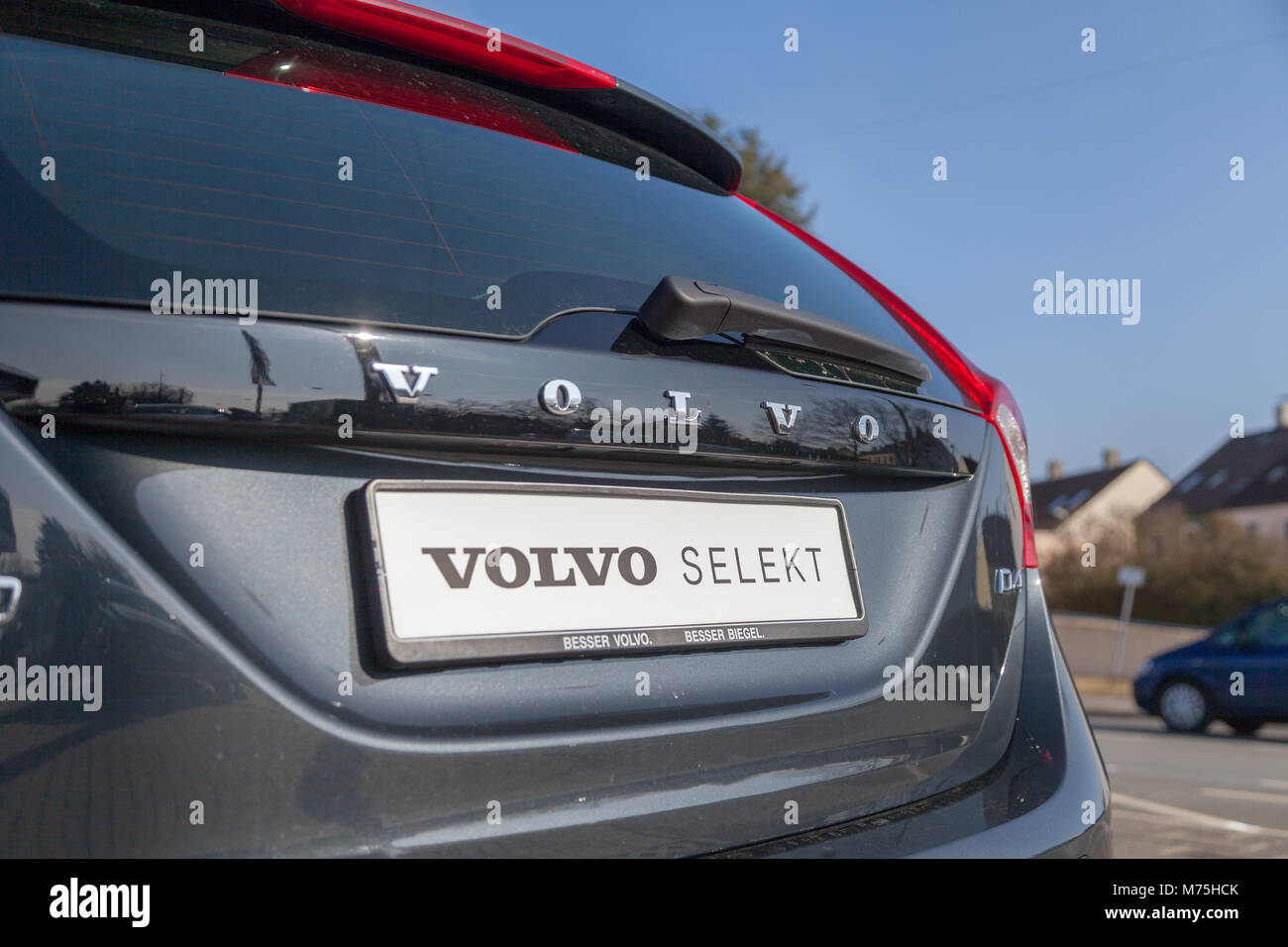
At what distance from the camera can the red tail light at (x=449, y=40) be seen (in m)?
1.52

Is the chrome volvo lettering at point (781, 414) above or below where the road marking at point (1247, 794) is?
above

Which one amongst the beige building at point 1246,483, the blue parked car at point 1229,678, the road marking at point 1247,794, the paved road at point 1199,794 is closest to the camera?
the paved road at point 1199,794

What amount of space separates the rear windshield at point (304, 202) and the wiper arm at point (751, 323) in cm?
5

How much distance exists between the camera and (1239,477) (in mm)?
52781

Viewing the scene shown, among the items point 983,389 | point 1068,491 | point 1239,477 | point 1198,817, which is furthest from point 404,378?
point 1068,491

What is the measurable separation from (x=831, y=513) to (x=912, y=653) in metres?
0.25

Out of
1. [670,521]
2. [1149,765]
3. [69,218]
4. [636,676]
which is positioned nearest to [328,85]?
[69,218]

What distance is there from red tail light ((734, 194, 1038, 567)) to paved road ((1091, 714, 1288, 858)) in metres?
3.15

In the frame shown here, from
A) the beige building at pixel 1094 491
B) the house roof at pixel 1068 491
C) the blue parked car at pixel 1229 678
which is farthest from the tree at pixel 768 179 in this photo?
the house roof at pixel 1068 491

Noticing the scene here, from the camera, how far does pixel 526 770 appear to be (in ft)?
3.99

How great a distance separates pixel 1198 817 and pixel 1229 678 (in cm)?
805

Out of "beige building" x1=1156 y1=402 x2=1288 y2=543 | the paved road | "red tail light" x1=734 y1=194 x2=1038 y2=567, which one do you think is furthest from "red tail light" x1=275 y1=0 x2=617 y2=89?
"beige building" x1=1156 y1=402 x2=1288 y2=543

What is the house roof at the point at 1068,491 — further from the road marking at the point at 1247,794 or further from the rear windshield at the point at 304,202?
the rear windshield at the point at 304,202

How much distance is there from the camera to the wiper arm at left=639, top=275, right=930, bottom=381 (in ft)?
4.77
